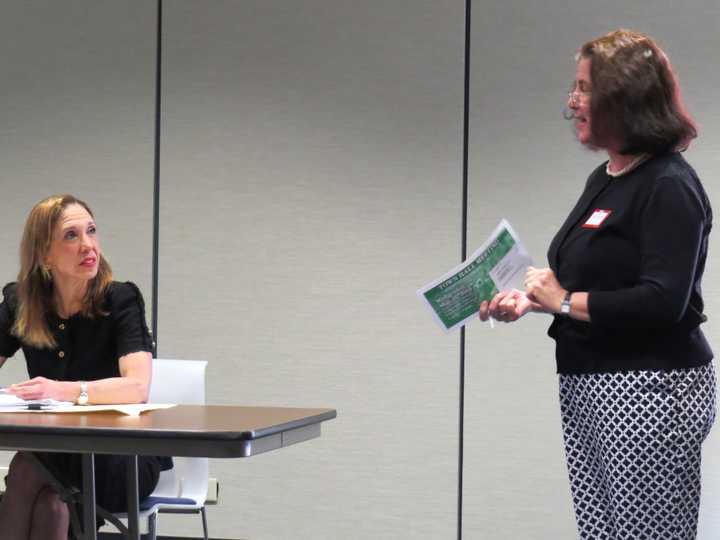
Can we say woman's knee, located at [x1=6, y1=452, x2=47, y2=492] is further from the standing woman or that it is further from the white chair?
the standing woman

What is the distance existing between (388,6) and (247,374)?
6.08 feet

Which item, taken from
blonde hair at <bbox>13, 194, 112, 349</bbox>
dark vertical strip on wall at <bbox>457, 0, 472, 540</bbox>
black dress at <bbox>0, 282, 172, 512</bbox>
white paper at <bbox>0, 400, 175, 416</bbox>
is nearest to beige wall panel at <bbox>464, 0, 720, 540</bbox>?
dark vertical strip on wall at <bbox>457, 0, 472, 540</bbox>

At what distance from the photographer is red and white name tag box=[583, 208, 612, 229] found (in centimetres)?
228

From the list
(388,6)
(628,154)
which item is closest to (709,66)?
(388,6)

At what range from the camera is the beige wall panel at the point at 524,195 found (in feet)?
15.9

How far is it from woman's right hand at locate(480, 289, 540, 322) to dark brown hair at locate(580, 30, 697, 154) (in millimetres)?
488

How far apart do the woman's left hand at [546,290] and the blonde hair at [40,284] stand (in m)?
1.52

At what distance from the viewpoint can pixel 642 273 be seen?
2.20m

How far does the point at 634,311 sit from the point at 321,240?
2994mm

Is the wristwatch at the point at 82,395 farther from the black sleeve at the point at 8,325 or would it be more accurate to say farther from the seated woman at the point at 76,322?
the black sleeve at the point at 8,325

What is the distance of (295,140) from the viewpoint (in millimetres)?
5094

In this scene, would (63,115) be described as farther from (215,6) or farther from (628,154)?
(628,154)

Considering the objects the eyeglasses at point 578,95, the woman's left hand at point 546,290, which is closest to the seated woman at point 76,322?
the woman's left hand at point 546,290

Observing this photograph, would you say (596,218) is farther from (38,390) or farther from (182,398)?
(182,398)
